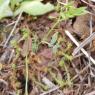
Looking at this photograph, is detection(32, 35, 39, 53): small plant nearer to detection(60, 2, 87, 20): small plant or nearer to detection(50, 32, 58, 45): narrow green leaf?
detection(50, 32, 58, 45): narrow green leaf

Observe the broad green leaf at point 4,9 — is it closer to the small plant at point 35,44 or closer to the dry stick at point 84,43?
the small plant at point 35,44

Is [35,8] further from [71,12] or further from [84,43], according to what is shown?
[84,43]

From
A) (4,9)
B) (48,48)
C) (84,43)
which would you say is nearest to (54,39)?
(48,48)

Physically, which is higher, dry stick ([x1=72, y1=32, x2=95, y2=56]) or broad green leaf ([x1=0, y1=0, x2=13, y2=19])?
broad green leaf ([x1=0, y1=0, x2=13, y2=19])

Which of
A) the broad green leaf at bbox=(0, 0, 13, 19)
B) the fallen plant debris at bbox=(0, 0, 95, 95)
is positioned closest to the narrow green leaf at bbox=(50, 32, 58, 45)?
the fallen plant debris at bbox=(0, 0, 95, 95)

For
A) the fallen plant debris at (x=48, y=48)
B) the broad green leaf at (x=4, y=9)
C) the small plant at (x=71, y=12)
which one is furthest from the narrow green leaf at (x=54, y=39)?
the broad green leaf at (x=4, y=9)

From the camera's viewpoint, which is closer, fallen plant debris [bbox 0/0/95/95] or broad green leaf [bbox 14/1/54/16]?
fallen plant debris [bbox 0/0/95/95]

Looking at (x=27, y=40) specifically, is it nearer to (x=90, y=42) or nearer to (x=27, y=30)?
(x=27, y=30)
